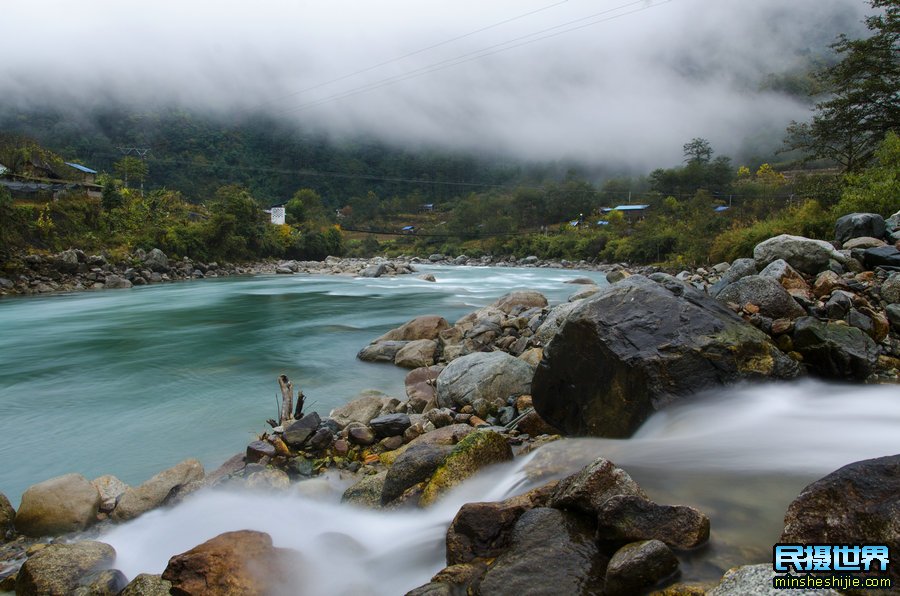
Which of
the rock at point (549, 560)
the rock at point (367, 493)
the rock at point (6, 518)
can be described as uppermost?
the rock at point (549, 560)

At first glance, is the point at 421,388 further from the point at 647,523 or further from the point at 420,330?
the point at 647,523

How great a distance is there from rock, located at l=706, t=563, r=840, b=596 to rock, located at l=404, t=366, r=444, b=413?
6.06 metres

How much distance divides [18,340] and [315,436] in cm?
1605

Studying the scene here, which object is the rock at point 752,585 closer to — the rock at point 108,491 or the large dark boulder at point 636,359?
the large dark boulder at point 636,359

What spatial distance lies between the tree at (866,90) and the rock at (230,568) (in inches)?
985

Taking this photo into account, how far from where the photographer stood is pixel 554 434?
634cm

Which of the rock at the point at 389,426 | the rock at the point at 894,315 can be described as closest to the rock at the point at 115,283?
the rock at the point at 389,426

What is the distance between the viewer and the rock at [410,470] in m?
5.26

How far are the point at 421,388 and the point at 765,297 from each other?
563 cm

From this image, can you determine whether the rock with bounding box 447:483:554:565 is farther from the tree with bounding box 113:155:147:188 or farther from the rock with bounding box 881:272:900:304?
the tree with bounding box 113:155:147:188

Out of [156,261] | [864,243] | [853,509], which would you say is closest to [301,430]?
[853,509]

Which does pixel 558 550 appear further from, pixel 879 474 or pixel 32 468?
pixel 32 468

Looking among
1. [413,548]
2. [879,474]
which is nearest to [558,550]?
[413,548]

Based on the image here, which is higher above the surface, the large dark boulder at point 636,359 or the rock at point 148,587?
the large dark boulder at point 636,359
